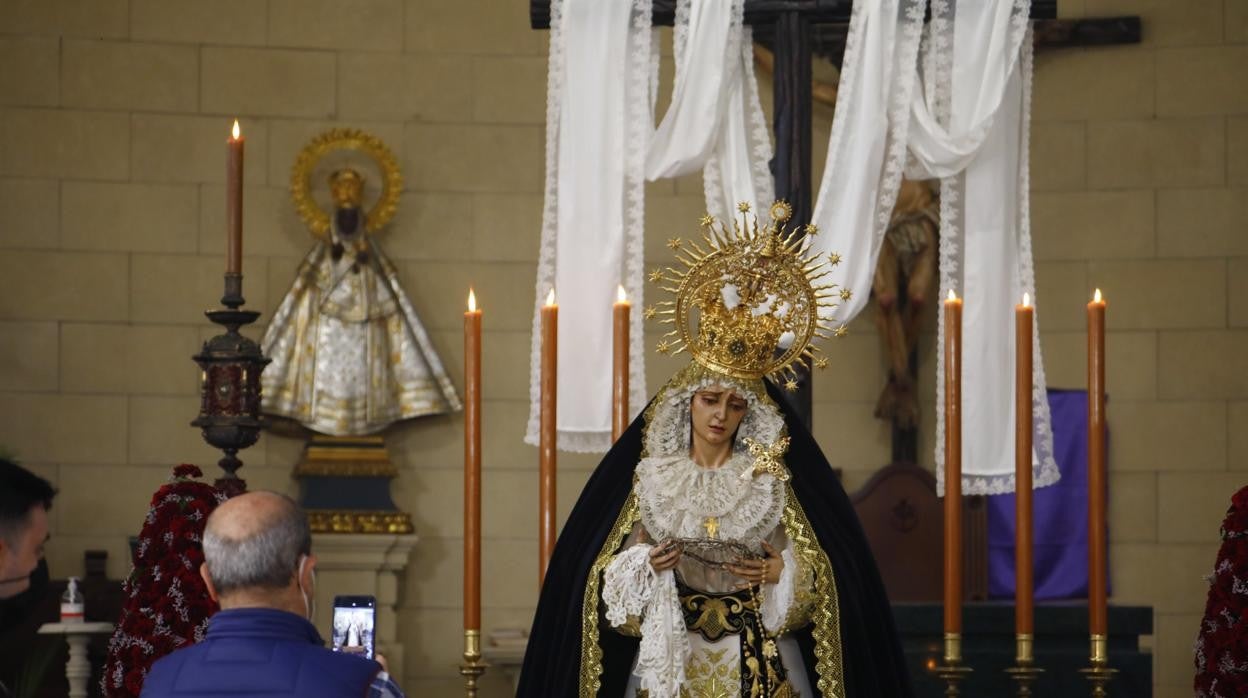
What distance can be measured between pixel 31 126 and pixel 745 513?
415 centimetres

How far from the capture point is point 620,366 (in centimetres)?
416

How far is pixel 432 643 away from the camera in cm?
738

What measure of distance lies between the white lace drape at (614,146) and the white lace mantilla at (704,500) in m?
0.21

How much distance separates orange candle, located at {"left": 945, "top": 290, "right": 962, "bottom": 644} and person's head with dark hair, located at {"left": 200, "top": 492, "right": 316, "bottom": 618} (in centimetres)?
171

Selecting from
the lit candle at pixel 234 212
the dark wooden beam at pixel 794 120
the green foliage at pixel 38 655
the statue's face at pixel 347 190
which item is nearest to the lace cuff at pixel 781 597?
the dark wooden beam at pixel 794 120

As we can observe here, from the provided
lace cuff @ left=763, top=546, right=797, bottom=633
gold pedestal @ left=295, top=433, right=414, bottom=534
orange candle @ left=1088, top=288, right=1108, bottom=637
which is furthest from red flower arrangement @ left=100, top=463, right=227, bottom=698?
gold pedestal @ left=295, top=433, right=414, bottom=534

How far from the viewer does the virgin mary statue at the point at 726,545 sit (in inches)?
163

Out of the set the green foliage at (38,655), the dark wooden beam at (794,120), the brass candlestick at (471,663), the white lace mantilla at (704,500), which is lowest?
the green foliage at (38,655)

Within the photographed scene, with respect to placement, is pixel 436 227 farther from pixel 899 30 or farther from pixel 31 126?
pixel 899 30

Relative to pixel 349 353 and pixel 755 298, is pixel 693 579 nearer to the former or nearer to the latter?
pixel 755 298

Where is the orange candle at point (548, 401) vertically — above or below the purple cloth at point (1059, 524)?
above

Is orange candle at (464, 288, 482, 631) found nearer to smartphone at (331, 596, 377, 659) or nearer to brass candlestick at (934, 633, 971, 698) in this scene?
smartphone at (331, 596, 377, 659)

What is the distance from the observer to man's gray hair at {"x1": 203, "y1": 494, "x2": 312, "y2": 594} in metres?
2.62

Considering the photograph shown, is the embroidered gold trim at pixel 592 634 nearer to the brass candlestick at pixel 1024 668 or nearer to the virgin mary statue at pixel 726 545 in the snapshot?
the virgin mary statue at pixel 726 545
